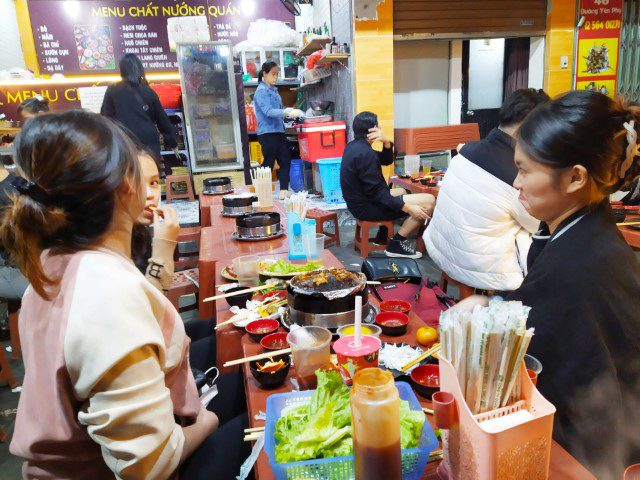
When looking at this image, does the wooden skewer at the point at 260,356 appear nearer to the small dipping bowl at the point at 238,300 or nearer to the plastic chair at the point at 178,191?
the small dipping bowl at the point at 238,300

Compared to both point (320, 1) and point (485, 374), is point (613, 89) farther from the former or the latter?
point (485, 374)

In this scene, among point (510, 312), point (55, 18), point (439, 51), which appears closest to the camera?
point (510, 312)

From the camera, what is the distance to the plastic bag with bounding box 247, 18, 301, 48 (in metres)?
8.63

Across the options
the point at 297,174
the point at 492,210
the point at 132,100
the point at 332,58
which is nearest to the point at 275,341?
the point at 492,210

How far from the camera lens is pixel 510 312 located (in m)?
0.85

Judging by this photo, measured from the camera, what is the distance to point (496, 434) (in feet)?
2.59

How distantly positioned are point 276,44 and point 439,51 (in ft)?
10.9

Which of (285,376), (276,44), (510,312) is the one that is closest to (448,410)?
(510,312)

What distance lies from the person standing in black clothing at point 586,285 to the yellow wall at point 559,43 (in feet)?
20.9

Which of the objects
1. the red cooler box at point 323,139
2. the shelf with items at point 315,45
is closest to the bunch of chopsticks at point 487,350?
the red cooler box at point 323,139

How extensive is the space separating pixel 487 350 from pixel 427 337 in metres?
0.64

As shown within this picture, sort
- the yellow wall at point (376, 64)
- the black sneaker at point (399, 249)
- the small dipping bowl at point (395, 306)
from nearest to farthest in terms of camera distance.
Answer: the small dipping bowl at point (395, 306)
the black sneaker at point (399, 249)
the yellow wall at point (376, 64)

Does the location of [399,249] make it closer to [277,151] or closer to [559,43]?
[277,151]

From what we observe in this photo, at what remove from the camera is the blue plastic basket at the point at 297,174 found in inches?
332
